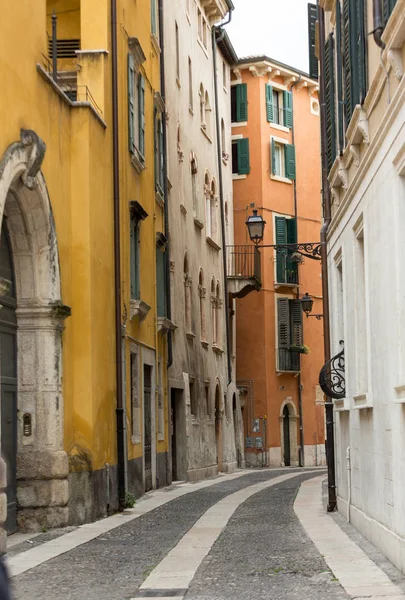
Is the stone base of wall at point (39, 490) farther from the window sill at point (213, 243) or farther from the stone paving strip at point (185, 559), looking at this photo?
the window sill at point (213, 243)

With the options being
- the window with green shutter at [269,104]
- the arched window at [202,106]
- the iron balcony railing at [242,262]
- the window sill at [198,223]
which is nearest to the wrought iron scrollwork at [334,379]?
the window sill at [198,223]

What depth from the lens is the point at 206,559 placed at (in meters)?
10.7

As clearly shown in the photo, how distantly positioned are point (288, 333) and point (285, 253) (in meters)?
3.34

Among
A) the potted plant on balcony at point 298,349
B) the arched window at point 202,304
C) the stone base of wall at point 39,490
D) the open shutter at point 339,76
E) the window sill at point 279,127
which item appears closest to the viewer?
the stone base of wall at point 39,490

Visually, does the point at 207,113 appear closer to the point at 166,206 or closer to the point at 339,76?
the point at 166,206

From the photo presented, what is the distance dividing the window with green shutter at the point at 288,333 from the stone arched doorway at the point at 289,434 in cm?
159

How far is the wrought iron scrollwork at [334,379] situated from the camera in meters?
14.7

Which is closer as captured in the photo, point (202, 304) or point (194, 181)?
point (194, 181)

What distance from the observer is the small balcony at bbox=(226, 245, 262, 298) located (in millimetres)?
37219

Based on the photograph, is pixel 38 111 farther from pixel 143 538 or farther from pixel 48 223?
Result: pixel 143 538

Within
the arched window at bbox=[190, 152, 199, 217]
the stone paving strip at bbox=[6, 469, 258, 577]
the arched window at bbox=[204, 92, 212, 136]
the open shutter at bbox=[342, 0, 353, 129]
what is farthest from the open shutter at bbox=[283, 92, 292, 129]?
the open shutter at bbox=[342, 0, 353, 129]

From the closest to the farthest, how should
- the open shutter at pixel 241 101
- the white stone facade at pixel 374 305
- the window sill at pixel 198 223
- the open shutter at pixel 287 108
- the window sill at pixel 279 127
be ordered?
the white stone facade at pixel 374 305 → the window sill at pixel 198 223 → the open shutter at pixel 241 101 → the window sill at pixel 279 127 → the open shutter at pixel 287 108

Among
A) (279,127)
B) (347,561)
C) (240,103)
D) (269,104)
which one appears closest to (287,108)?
(279,127)

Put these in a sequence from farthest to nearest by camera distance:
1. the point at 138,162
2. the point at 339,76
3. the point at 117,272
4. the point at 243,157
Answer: the point at 243,157 < the point at 138,162 < the point at 117,272 < the point at 339,76
